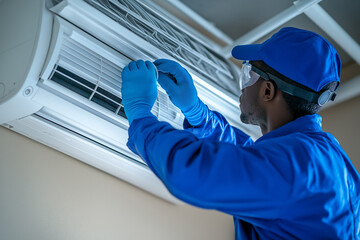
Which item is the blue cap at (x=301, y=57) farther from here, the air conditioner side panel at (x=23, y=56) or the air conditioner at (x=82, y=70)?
the air conditioner side panel at (x=23, y=56)

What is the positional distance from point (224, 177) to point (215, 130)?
62cm

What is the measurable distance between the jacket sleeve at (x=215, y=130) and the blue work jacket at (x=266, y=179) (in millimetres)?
417

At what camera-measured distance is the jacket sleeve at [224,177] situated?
0.94m

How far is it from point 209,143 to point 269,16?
4.86 ft

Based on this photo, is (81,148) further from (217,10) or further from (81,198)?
(217,10)

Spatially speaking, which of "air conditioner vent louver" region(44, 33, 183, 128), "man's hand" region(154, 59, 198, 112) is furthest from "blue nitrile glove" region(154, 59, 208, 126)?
"air conditioner vent louver" region(44, 33, 183, 128)

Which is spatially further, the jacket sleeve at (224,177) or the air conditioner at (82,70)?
the air conditioner at (82,70)

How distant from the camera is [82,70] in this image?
1372mm

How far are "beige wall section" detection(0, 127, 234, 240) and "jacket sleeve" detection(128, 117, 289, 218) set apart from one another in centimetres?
84

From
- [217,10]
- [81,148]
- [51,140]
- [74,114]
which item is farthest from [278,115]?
[217,10]

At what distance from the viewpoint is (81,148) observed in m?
1.64

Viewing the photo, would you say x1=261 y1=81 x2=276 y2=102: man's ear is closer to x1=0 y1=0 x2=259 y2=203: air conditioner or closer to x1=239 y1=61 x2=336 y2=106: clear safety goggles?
x1=239 y1=61 x2=336 y2=106: clear safety goggles

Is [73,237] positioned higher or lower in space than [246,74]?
lower

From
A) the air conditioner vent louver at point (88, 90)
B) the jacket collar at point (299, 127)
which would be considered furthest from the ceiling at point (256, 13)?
the jacket collar at point (299, 127)
